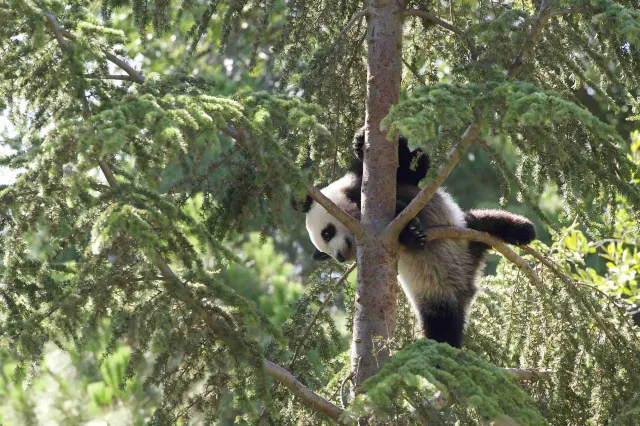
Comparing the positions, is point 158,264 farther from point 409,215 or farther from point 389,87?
point 389,87

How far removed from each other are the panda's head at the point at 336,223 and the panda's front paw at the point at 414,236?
65cm

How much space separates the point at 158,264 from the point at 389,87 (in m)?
1.91

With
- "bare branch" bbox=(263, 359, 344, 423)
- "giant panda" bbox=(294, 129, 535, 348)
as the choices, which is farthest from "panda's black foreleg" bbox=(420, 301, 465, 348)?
"bare branch" bbox=(263, 359, 344, 423)

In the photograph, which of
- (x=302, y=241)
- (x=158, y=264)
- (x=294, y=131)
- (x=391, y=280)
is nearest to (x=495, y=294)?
(x=391, y=280)

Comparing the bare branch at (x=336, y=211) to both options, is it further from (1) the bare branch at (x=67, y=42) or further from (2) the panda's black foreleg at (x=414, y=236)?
(1) the bare branch at (x=67, y=42)

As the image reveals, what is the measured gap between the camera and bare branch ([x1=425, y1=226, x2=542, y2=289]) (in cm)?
399

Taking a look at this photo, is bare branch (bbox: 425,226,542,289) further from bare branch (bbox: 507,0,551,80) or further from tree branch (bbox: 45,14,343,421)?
tree branch (bbox: 45,14,343,421)

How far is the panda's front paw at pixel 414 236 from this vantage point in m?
4.31

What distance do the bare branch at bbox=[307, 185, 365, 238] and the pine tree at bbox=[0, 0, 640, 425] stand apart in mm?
13

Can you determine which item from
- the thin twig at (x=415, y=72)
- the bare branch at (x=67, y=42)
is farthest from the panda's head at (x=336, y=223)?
the bare branch at (x=67, y=42)

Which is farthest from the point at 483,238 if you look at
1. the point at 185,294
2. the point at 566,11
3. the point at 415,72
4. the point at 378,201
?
the point at 185,294

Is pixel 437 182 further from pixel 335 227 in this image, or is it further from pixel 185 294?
pixel 335 227

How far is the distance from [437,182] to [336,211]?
1.70 ft

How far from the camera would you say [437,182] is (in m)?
3.50
